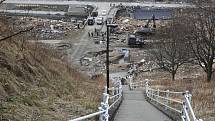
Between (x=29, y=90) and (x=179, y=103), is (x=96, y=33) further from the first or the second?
(x=29, y=90)

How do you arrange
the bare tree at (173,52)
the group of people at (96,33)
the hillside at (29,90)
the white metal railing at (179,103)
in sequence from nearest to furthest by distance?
the white metal railing at (179,103) < the hillside at (29,90) < the bare tree at (173,52) < the group of people at (96,33)

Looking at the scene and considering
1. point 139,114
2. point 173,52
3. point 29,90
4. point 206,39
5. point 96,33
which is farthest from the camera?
point 96,33

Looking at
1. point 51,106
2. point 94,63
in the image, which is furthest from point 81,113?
point 94,63

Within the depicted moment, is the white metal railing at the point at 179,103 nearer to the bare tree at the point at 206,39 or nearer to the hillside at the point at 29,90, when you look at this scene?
the hillside at the point at 29,90

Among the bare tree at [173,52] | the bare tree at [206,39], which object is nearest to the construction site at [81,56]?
the bare tree at [173,52]

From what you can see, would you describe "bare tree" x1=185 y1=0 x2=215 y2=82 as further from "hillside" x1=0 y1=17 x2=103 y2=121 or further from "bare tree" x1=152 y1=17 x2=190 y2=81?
"hillside" x1=0 y1=17 x2=103 y2=121

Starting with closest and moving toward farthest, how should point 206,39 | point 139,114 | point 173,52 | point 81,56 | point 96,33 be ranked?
point 139,114 → point 206,39 → point 173,52 → point 81,56 → point 96,33

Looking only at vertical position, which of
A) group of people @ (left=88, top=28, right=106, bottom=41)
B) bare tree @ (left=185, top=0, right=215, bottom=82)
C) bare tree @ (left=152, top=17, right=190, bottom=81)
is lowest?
group of people @ (left=88, top=28, right=106, bottom=41)

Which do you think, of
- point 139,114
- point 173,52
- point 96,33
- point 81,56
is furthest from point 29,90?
point 96,33

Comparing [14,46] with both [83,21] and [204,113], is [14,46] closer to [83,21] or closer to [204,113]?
[204,113]

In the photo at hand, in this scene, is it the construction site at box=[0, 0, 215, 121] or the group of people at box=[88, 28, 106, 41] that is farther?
the group of people at box=[88, 28, 106, 41]

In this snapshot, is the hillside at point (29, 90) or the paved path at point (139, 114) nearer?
the hillside at point (29, 90)

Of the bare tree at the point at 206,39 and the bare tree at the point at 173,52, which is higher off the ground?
the bare tree at the point at 206,39

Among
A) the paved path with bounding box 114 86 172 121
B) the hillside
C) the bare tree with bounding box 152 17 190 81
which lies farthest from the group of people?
the paved path with bounding box 114 86 172 121
